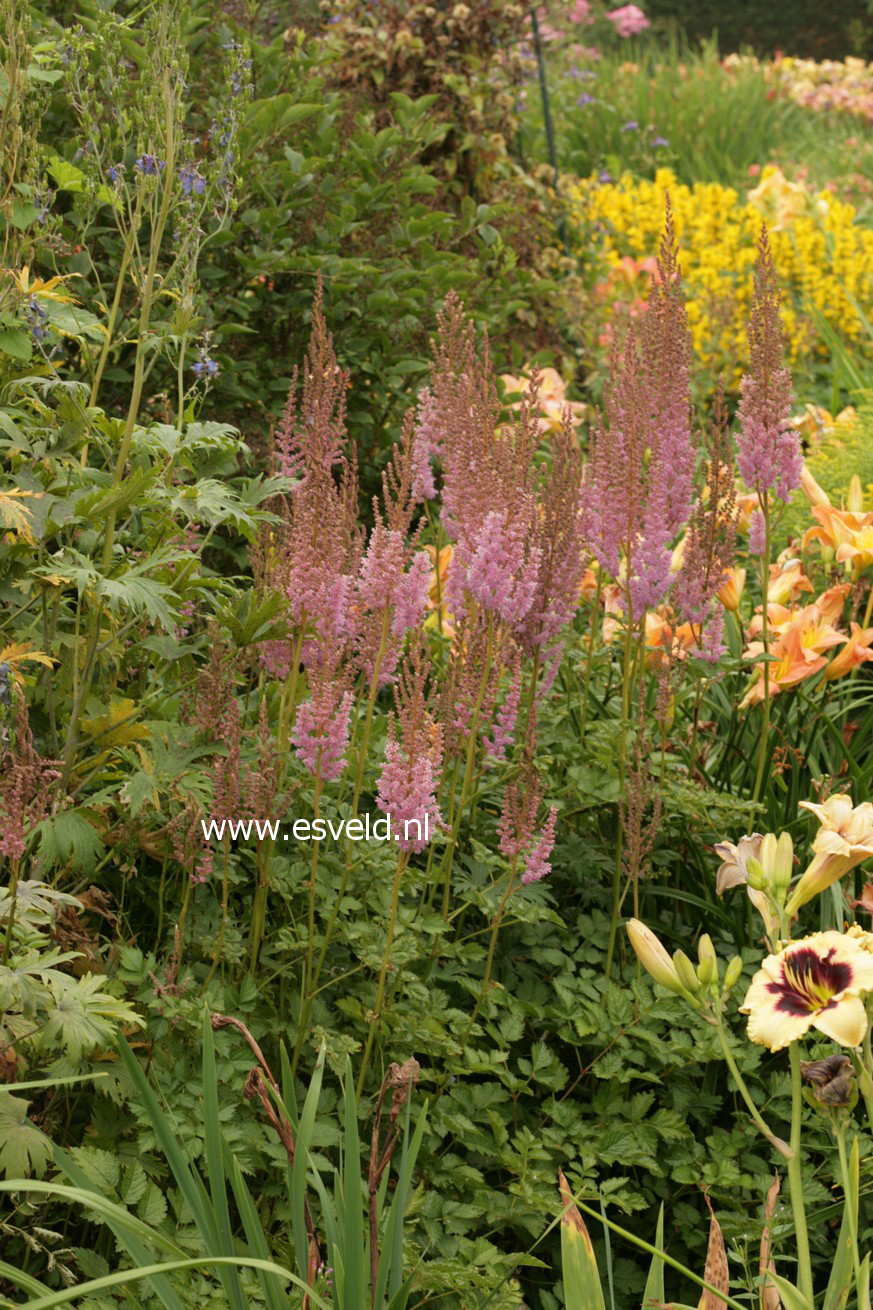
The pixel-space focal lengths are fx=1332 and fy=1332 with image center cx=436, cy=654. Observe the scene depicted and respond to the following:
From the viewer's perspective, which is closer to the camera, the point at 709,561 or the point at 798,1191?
the point at 798,1191

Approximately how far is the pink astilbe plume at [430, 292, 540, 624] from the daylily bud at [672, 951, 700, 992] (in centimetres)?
76

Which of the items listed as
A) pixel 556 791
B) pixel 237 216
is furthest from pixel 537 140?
pixel 556 791

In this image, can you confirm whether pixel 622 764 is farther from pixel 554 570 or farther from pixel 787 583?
pixel 787 583

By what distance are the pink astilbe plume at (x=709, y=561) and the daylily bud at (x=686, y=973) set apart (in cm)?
103

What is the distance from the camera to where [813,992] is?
148cm

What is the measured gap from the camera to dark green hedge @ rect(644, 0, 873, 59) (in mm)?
17516

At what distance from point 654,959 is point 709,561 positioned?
39.5 inches

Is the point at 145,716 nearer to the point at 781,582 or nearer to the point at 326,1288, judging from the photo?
the point at 326,1288

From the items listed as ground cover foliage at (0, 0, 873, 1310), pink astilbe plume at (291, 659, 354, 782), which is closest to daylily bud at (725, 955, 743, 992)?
ground cover foliage at (0, 0, 873, 1310)

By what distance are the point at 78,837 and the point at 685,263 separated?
20.1ft

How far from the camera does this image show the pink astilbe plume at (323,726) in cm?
194

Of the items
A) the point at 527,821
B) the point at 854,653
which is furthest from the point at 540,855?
the point at 854,653

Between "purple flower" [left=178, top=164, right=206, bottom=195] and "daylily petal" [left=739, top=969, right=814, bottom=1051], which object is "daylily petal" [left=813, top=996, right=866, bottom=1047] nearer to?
"daylily petal" [left=739, top=969, right=814, bottom=1051]

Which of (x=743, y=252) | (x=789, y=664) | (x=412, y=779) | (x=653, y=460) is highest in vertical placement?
(x=743, y=252)
